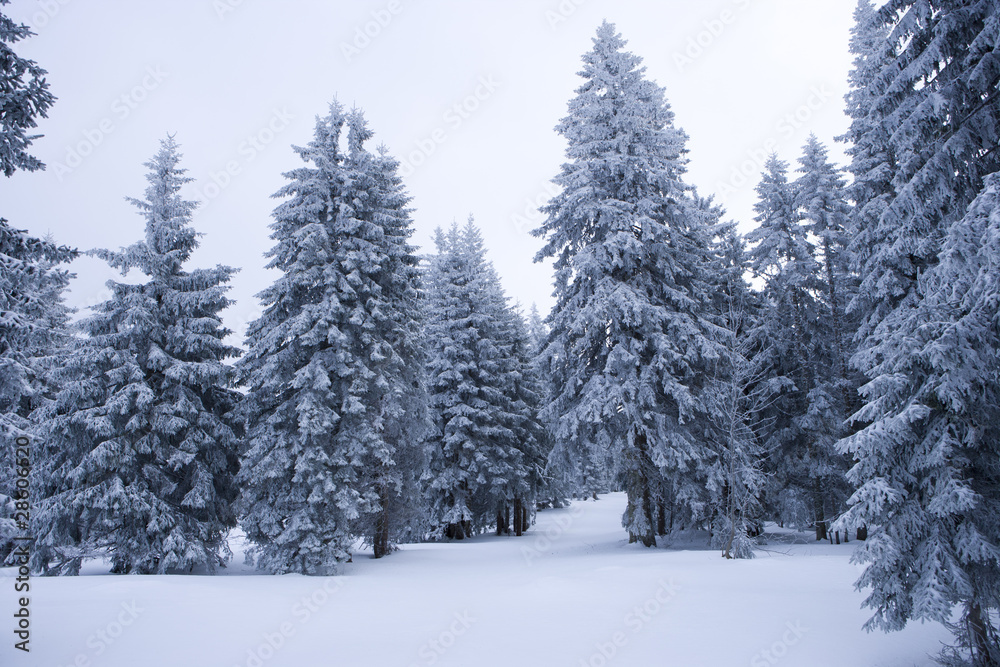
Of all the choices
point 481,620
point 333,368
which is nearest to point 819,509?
point 481,620

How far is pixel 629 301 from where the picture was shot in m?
18.4

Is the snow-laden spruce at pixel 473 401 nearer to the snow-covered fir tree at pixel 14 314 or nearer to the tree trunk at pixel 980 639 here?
the snow-covered fir tree at pixel 14 314

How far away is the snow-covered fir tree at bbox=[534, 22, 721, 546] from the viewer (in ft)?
60.8

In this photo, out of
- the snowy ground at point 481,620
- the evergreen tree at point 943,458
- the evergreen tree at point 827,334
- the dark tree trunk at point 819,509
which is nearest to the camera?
the evergreen tree at point 943,458

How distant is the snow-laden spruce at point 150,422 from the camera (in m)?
15.9

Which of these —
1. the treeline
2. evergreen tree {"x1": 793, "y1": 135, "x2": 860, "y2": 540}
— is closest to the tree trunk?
the treeline

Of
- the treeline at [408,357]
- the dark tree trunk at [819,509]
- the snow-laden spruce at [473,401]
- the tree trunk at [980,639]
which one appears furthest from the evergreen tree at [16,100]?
the dark tree trunk at [819,509]

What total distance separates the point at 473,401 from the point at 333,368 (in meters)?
11.0

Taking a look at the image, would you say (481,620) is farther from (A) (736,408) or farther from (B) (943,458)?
(A) (736,408)

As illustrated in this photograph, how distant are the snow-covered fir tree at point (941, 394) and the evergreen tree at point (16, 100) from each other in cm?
1120

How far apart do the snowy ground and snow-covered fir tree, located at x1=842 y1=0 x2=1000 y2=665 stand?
1596 millimetres

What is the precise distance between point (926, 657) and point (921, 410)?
3424 mm

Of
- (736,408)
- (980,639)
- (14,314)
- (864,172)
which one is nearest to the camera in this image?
(980,639)

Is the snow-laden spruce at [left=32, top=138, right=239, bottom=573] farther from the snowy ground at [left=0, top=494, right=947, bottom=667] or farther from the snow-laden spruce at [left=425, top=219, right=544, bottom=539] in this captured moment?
the snow-laden spruce at [left=425, top=219, right=544, bottom=539]
